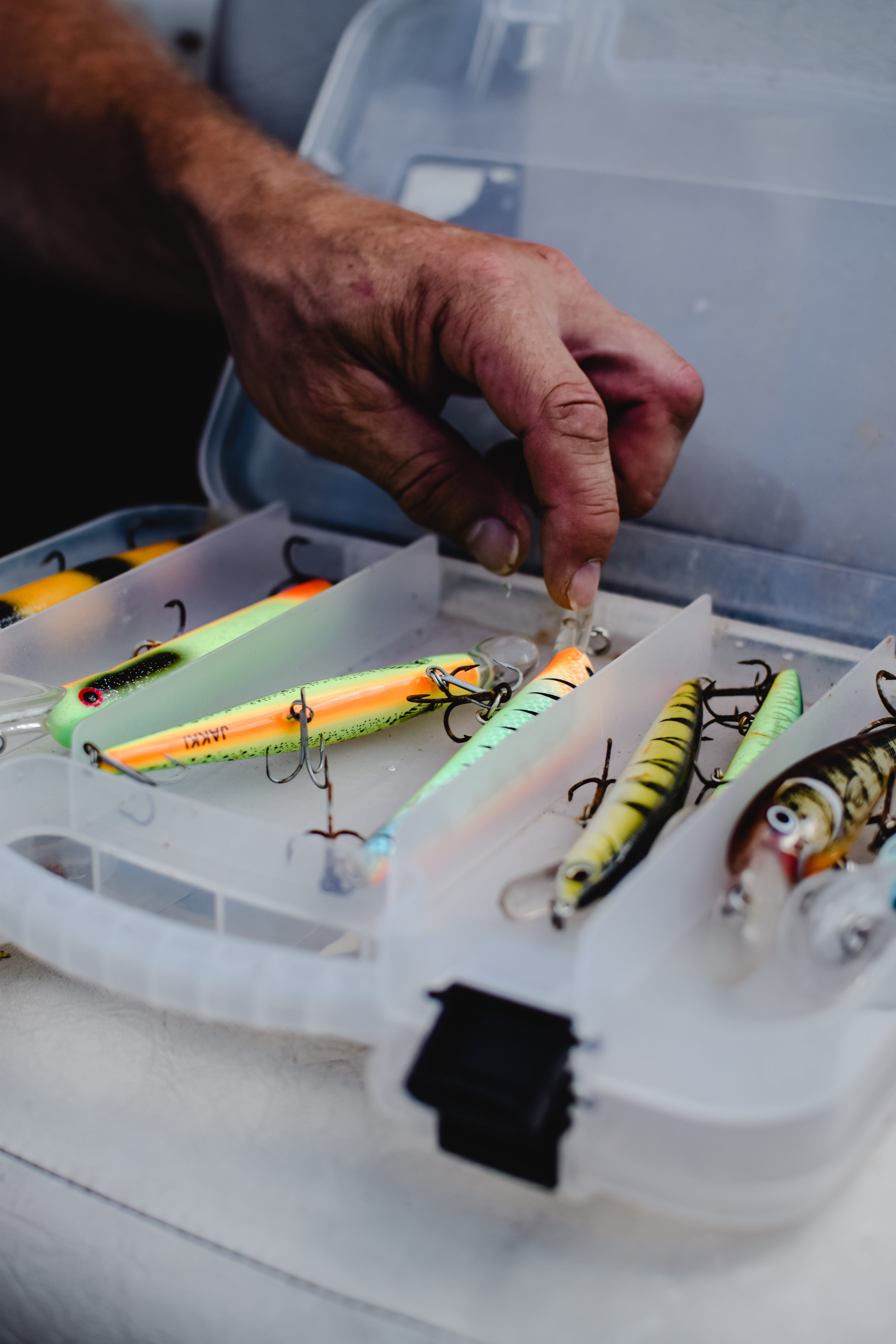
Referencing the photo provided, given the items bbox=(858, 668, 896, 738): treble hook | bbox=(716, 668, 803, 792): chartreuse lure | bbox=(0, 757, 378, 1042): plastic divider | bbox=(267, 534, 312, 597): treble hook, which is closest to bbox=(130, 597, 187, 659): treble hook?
bbox=(267, 534, 312, 597): treble hook

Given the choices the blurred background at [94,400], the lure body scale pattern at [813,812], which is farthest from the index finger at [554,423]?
the blurred background at [94,400]

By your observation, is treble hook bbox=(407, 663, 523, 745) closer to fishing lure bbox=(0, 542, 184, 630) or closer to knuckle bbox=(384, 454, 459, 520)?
knuckle bbox=(384, 454, 459, 520)

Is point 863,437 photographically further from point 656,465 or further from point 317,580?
point 317,580

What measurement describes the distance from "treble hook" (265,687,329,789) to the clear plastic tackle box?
1cm

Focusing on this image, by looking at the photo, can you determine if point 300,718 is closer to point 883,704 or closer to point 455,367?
point 455,367

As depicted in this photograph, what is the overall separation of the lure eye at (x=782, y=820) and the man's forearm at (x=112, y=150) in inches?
38.9

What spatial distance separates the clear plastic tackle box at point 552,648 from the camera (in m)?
0.63

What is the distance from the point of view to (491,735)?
950 millimetres

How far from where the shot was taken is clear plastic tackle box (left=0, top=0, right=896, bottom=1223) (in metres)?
0.63

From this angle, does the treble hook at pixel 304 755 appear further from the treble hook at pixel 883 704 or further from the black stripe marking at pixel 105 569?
the treble hook at pixel 883 704

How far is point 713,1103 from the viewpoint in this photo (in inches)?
23.7

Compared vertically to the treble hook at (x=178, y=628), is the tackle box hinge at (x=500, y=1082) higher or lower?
higher

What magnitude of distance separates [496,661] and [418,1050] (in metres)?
0.55

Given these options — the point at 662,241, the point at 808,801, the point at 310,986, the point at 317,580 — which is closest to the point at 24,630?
the point at 317,580
